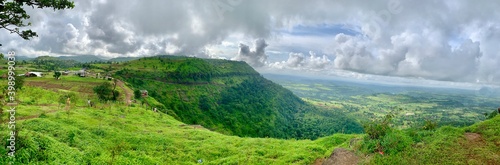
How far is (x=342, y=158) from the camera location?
856 inches

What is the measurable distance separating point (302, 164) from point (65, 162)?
711 inches

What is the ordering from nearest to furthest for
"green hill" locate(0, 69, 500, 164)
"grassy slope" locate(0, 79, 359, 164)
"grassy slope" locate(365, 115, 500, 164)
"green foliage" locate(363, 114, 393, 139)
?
"grassy slope" locate(365, 115, 500, 164)
"green hill" locate(0, 69, 500, 164)
"grassy slope" locate(0, 79, 359, 164)
"green foliage" locate(363, 114, 393, 139)

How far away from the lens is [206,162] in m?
25.8

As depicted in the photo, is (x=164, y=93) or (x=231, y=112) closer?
(x=164, y=93)

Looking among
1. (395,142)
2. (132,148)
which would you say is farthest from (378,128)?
(132,148)

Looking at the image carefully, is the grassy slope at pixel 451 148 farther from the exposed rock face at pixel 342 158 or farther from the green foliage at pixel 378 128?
the green foliage at pixel 378 128

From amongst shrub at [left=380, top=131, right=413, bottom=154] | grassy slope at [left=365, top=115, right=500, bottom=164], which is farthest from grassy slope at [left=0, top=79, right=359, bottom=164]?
grassy slope at [left=365, top=115, right=500, bottom=164]

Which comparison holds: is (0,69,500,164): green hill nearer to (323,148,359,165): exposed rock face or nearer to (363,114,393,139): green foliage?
(363,114,393,139): green foliage

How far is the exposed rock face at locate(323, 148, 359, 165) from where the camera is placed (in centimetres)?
2103

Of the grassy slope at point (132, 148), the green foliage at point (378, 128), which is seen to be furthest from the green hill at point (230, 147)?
the green foliage at point (378, 128)

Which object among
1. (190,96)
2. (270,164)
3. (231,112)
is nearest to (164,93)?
(190,96)

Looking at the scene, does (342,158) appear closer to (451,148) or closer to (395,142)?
(395,142)

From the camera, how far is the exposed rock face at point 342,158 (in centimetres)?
2103

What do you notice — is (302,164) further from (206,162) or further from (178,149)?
(178,149)
